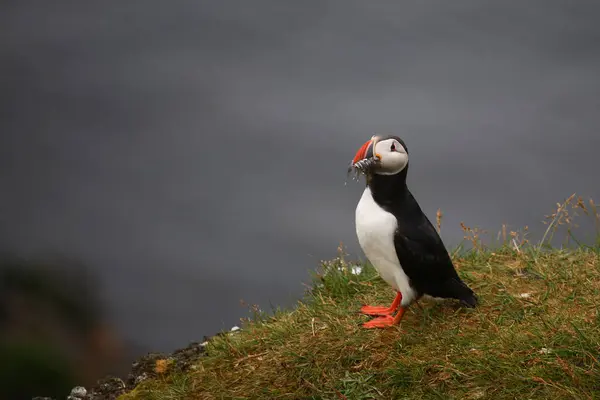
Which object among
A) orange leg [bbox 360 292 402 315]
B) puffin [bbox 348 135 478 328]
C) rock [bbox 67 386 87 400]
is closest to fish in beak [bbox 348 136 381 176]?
puffin [bbox 348 135 478 328]

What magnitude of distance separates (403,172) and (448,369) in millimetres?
1358

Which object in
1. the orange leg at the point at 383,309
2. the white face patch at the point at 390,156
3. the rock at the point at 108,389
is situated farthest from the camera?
the rock at the point at 108,389

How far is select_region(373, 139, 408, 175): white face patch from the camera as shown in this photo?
5.19m

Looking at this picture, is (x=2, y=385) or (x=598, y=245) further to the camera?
(x=598, y=245)

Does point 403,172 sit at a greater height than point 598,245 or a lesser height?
greater

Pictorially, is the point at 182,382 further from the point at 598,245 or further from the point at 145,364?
the point at 598,245

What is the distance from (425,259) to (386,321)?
0.64 m

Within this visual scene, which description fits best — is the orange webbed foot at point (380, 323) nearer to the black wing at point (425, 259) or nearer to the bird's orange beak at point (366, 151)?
the black wing at point (425, 259)

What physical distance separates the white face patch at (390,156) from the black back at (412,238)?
0.05 metres

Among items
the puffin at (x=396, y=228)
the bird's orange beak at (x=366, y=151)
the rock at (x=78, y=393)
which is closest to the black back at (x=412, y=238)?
the puffin at (x=396, y=228)

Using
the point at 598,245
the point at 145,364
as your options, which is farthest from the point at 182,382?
the point at 598,245

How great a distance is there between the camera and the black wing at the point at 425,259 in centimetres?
528

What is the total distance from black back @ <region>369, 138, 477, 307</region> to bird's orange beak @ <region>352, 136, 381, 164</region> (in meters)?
0.18

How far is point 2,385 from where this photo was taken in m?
6.64
